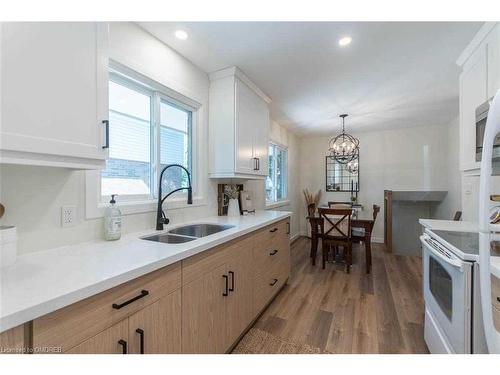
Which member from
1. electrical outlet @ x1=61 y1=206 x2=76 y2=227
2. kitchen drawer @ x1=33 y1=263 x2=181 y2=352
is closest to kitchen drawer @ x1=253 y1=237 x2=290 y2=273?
kitchen drawer @ x1=33 y1=263 x2=181 y2=352

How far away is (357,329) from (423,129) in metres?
4.28

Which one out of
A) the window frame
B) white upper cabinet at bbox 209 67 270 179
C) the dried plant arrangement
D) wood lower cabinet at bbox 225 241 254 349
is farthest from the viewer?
the dried plant arrangement

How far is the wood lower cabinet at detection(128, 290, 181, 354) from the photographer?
2.91 ft

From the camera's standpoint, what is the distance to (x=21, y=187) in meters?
1.03

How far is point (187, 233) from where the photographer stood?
1.83 m

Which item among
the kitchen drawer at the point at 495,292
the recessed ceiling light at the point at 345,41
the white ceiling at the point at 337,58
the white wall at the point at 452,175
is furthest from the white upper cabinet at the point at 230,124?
the white wall at the point at 452,175

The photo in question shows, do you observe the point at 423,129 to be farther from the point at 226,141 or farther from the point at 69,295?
the point at 69,295

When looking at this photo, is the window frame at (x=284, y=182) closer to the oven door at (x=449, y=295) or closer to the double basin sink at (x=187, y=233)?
the double basin sink at (x=187, y=233)

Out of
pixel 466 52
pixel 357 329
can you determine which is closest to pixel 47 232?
pixel 357 329

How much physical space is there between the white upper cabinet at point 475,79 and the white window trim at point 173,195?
2262mm

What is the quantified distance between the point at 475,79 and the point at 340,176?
3.33 m

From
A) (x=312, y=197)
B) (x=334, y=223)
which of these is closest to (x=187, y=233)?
(x=334, y=223)

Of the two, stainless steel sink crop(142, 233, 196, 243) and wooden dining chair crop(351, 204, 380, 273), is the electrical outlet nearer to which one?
stainless steel sink crop(142, 233, 196, 243)

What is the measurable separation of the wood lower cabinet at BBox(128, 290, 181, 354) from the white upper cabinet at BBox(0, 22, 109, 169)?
716mm
